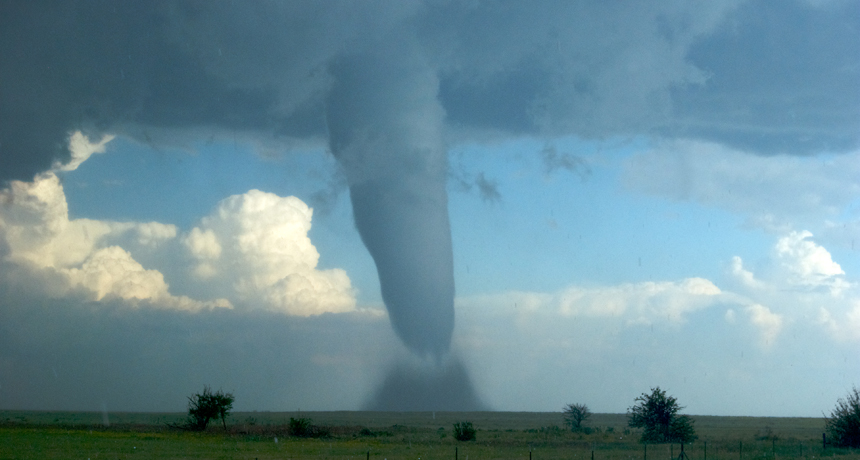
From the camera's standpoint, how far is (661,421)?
7456 cm

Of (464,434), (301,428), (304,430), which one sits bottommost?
(304,430)

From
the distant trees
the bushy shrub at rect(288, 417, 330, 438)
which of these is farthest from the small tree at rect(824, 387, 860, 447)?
the bushy shrub at rect(288, 417, 330, 438)

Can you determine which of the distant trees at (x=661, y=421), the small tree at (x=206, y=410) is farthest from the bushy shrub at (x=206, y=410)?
the distant trees at (x=661, y=421)

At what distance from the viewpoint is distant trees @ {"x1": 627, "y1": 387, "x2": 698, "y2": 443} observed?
72750 mm

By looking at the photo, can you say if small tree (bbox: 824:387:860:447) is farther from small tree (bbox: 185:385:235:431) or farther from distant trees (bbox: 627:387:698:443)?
small tree (bbox: 185:385:235:431)

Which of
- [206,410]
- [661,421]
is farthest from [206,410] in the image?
[661,421]

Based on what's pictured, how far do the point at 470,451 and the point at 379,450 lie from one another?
754 cm

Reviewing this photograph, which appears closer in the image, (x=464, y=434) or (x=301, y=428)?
(x=464, y=434)

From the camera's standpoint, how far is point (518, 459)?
163ft

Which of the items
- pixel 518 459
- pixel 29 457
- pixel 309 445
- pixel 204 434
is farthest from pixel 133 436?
pixel 518 459

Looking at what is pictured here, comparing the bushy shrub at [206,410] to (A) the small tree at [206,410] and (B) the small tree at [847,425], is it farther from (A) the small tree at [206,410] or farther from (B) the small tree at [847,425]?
(B) the small tree at [847,425]

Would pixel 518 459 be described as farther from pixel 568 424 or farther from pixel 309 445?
pixel 568 424

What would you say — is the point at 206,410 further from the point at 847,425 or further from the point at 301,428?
the point at 847,425

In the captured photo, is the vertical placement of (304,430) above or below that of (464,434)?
below
